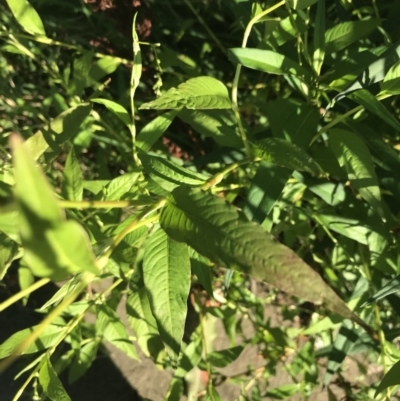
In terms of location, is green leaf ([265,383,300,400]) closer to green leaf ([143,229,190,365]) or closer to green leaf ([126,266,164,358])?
green leaf ([126,266,164,358])

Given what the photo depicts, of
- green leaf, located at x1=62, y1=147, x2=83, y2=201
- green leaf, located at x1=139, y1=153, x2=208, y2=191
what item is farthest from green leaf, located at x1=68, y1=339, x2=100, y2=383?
green leaf, located at x1=139, y1=153, x2=208, y2=191

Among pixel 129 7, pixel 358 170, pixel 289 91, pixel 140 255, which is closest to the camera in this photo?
pixel 358 170

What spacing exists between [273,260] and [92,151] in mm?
1020

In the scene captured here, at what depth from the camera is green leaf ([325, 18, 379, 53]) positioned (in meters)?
0.67

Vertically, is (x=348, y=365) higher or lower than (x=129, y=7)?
lower

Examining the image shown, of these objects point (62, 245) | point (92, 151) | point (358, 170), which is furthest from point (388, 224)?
point (92, 151)

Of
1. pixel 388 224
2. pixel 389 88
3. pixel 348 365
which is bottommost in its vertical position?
pixel 348 365

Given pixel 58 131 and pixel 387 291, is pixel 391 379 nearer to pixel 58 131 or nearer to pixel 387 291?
pixel 387 291

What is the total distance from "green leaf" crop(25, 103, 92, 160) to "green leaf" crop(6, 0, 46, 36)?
0.19 m

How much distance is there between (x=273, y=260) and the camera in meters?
0.30

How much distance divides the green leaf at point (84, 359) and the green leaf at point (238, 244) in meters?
0.58

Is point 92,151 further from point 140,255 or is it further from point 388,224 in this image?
point 388,224

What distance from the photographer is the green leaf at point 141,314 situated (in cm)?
72

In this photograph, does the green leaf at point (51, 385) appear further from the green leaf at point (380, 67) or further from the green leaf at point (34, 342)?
the green leaf at point (380, 67)
